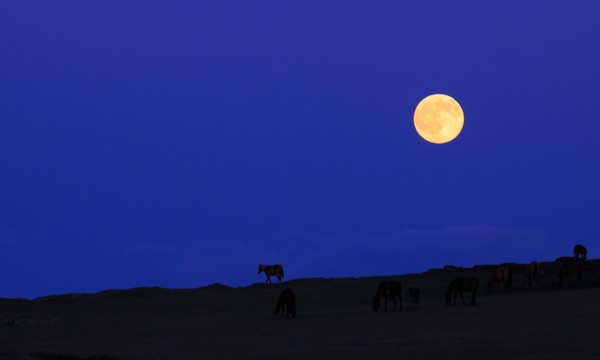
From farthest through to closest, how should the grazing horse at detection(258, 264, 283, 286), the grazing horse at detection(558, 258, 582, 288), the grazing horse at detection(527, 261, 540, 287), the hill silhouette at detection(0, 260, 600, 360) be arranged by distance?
1. the grazing horse at detection(258, 264, 283, 286)
2. the grazing horse at detection(527, 261, 540, 287)
3. the grazing horse at detection(558, 258, 582, 288)
4. the hill silhouette at detection(0, 260, 600, 360)

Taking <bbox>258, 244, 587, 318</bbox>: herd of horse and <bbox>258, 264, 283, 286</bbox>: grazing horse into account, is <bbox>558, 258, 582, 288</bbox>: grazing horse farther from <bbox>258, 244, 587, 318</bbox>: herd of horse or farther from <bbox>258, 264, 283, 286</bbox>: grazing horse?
<bbox>258, 264, 283, 286</bbox>: grazing horse

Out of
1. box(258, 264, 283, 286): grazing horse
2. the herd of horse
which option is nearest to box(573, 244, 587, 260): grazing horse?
the herd of horse

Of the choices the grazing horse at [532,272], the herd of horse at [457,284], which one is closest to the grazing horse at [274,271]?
the herd of horse at [457,284]

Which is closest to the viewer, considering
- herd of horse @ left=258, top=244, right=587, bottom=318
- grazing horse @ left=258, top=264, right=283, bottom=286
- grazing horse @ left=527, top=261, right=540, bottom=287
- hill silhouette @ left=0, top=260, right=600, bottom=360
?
hill silhouette @ left=0, top=260, right=600, bottom=360

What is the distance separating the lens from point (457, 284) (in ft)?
105

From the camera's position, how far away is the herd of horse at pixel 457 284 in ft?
101

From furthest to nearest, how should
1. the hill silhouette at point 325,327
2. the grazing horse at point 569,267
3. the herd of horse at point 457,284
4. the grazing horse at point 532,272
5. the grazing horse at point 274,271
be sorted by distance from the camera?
1. the grazing horse at point 274,271
2. the grazing horse at point 532,272
3. the grazing horse at point 569,267
4. the herd of horse at point 457,284
5. the hill silhouette at point 325,327

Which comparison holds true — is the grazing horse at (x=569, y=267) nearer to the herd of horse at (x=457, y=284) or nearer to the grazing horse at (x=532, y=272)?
the herd of horse at (x=457, y=284)

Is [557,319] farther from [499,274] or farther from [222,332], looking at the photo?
[499,274]

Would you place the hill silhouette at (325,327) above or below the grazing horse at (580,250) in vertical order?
below

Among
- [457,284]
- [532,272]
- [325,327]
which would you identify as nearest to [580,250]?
[532,272]

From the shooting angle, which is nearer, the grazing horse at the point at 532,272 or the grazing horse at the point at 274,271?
the grazing horse at the point at 532,272

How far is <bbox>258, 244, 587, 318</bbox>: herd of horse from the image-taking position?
30.8 meters

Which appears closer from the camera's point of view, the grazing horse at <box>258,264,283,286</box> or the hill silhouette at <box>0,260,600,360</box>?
the hill silhouette at <box>0,260,600,360</box>
